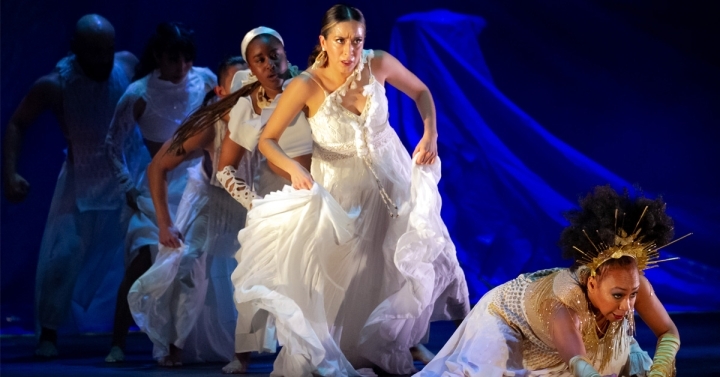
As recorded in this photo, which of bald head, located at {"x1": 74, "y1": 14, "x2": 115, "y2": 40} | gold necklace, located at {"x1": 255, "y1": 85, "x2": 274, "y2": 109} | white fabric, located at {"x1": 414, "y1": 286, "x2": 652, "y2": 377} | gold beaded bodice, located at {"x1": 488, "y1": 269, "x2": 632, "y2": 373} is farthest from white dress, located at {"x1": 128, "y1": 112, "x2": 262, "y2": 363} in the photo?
gold beaded bodice, located at {"x1": 488, "y1": 269, "x2": 632, "y2": 373}

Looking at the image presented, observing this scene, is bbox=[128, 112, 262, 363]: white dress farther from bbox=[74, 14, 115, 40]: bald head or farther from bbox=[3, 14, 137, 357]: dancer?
bbox=[74, 14, 115, 40]: bald head

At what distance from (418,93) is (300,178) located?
69 cm

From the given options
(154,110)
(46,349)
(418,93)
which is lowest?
(46,349)

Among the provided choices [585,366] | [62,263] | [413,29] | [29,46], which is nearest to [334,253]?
[585,366]

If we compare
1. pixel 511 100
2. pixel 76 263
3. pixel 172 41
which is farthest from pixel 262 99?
pixel 511 100

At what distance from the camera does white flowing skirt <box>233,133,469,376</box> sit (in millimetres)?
4273

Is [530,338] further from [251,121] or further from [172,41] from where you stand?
[172,41]

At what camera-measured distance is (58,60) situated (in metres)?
6.71

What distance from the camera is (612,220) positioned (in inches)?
131

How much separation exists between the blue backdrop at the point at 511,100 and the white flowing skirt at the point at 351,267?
2.12 m

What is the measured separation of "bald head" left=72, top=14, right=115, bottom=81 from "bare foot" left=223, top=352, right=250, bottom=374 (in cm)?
222

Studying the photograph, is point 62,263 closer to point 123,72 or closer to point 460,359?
point 123,72

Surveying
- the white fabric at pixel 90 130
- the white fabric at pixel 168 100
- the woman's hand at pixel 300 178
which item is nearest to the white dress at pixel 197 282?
the white fabric at pixel 168 100

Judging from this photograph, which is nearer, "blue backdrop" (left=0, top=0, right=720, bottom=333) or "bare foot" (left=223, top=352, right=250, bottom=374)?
"bare foot" (left=223, top=352, right=250, bottom=374)
